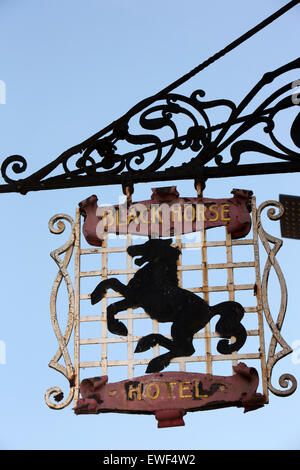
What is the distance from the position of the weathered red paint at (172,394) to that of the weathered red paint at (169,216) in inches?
32.5

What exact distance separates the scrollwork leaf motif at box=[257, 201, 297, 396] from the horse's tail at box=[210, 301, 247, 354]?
0.47 feet

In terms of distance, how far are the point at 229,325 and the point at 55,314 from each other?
95cm

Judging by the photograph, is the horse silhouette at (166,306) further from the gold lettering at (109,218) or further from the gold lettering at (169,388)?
the gold lettering at (109,218)

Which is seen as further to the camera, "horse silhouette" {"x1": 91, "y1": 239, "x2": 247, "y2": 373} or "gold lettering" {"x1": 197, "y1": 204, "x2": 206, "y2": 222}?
"gold lettering" {"x1": 197, "y1": 204, "x2": 206, "y2": 222}

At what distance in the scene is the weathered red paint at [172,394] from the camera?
7012 millimetres

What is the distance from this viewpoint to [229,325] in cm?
717

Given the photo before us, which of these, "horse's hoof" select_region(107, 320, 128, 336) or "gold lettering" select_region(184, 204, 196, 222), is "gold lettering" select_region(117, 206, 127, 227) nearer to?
"gold lettering" select_region(184, 204, 196, 222)

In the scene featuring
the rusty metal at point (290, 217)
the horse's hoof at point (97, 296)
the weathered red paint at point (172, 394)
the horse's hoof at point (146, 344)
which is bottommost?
the weathered red paint at point (172, 394)

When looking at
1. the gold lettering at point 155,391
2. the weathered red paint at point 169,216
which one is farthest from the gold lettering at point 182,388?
the weathered red paint at point 169,216

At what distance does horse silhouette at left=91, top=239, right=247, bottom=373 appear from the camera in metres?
7.16

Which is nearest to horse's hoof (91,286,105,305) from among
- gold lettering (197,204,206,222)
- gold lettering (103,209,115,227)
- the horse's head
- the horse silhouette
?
the horse silhouette

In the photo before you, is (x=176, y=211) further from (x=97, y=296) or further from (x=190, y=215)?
(x=97, y=296)
